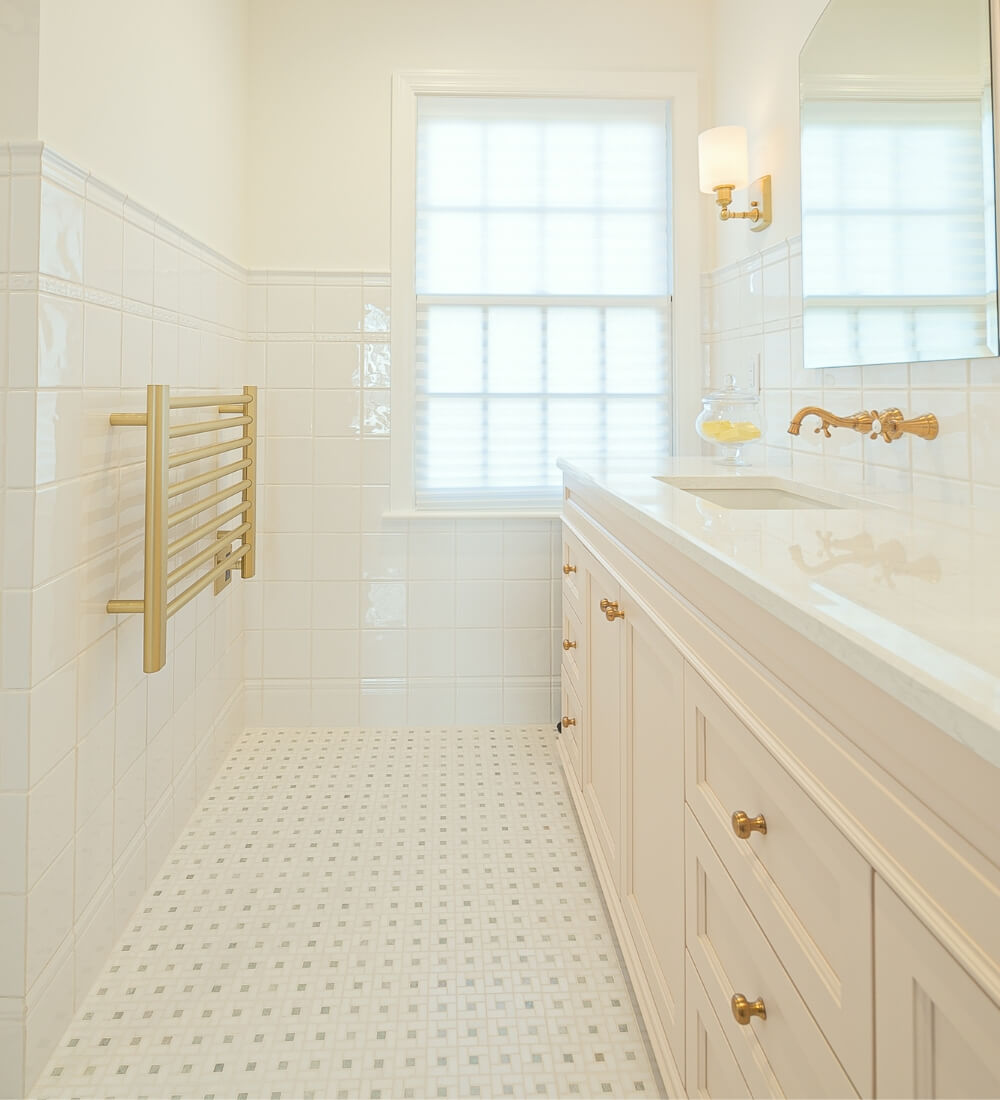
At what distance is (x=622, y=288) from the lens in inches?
119

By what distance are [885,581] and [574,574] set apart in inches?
58.9

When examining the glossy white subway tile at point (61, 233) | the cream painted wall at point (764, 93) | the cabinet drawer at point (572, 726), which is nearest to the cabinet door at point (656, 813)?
the cabinet drawer at point (572, 726)

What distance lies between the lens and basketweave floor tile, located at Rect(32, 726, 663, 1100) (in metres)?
1.42

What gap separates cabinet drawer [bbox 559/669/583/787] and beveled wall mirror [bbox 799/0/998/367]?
106cm

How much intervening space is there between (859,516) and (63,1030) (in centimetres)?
161

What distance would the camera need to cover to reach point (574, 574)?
2.35 meters

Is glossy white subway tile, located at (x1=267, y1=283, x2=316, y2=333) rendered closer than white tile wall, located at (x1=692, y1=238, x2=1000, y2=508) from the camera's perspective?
No

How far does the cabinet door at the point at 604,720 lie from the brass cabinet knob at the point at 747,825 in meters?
0.71

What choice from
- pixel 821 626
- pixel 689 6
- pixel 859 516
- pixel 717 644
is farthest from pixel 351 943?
pixel 689 6

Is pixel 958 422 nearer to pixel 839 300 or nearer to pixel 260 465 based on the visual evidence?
pixel 839 300

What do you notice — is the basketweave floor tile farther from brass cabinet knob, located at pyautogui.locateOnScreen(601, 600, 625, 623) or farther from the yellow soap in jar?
the yellow soap in jar

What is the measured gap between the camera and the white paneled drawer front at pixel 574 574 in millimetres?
2197

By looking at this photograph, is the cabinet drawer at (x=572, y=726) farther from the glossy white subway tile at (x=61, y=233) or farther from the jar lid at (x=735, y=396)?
the glossy white subway tile at (x=61, y=233)

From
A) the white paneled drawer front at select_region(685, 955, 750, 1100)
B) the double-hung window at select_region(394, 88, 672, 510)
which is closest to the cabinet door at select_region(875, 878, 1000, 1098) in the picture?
the white paneled drawer front at select_region(685, 955, 750, 1100)
